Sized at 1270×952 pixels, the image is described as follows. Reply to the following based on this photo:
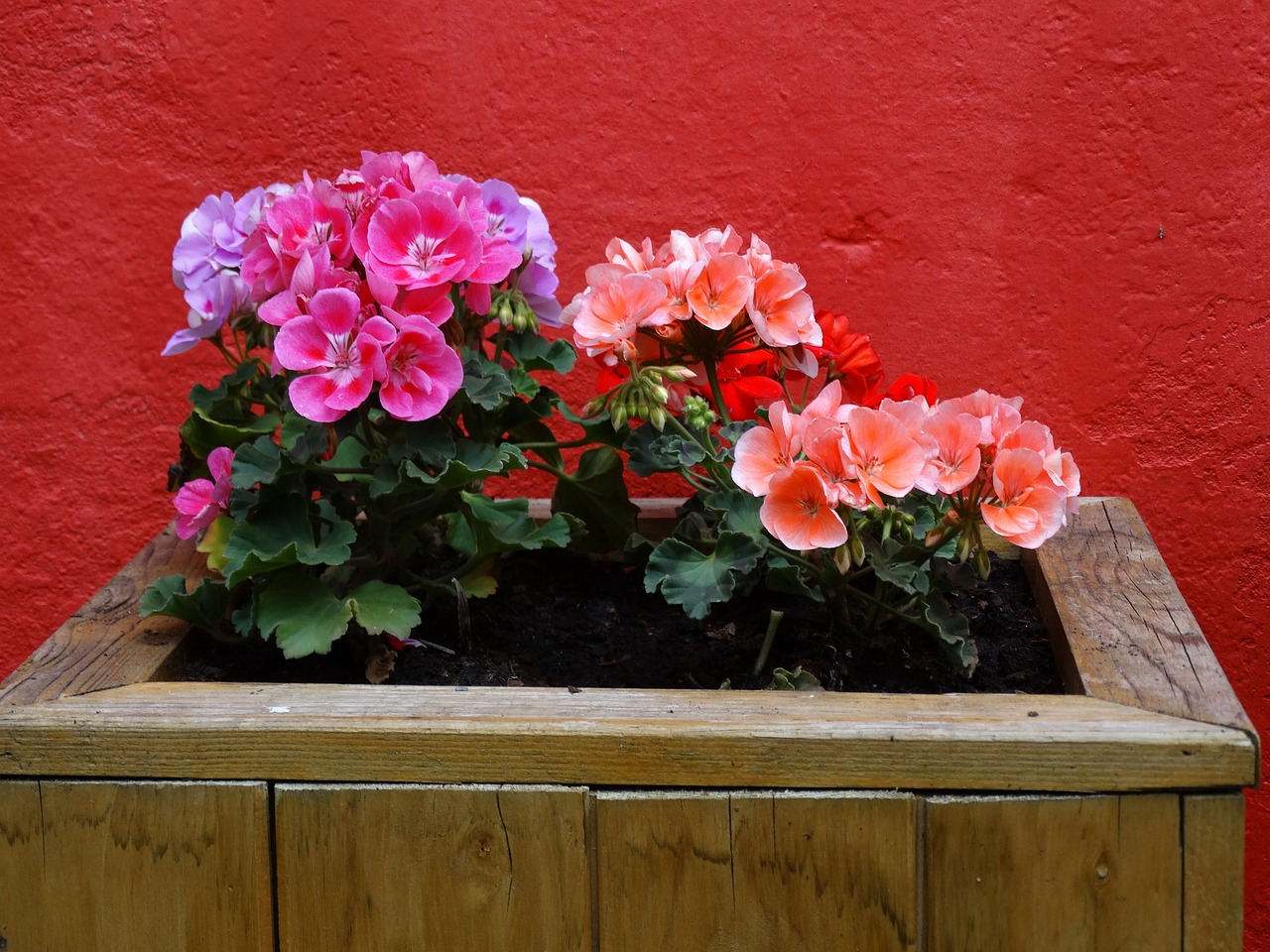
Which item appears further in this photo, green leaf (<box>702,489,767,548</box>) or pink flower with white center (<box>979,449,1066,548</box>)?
→ green leaf (<box>702,489,767,548</box>)

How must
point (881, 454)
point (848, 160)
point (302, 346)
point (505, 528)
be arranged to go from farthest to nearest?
point (848, 160) < point (505, 528) < point (302, 346) < point (881, 454)

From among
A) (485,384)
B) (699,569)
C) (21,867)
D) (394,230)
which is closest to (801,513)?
(699,569)

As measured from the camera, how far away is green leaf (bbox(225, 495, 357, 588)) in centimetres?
122

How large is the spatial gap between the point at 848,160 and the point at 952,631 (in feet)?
2.50

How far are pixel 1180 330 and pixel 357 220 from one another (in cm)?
110

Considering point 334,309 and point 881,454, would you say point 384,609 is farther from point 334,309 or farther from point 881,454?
point 881,454

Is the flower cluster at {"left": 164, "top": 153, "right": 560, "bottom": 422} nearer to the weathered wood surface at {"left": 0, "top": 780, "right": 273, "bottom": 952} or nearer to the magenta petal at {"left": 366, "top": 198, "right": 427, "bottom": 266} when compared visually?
the magenta petal at {"left": 366, "top": 198, "right": 427, "bottom": 266}

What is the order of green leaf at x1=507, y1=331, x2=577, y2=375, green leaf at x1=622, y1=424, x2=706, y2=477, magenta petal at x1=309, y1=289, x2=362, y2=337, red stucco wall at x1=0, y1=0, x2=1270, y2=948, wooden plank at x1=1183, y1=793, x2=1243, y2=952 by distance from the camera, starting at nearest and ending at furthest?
wooden plank at x1=1183, y1=793, x2=1243, y2=952, magenta petal at x1=309, y1=289, x2=362, y2=337, green leaf at x1=622, y1=424, x2=706, y2=477, green leaf at x1=507, y1=331, x2=577, y2=375, red stucco wall at x1=0, y1=0, x2=1270, y2=948

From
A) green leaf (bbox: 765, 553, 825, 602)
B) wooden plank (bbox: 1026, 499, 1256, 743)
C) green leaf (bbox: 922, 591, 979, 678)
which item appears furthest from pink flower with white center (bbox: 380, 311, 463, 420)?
wooden plank (bbox: 1026, 499, 1256, 743)

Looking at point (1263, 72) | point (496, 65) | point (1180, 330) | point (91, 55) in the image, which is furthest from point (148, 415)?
point (1263, 72)

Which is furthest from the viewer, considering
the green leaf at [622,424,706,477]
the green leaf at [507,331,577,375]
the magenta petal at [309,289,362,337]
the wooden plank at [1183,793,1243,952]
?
the green leaf at [507,331,577,375]

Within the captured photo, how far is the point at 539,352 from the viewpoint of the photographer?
4.56 feet

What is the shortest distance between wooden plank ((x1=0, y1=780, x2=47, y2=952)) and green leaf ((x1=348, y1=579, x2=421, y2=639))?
32cm

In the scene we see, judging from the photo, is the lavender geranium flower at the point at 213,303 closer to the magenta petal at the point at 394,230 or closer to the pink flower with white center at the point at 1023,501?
the magenta petal at the point at 394,230
